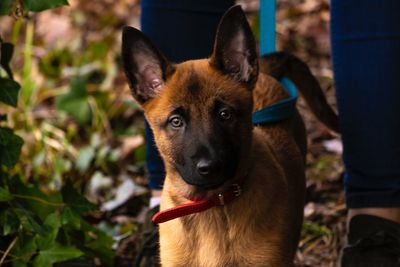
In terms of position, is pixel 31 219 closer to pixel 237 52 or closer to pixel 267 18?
pixel 237 52

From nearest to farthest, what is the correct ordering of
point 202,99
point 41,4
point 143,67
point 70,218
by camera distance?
point 202,99 < point 41,4 < point 143,67 < point 70,218

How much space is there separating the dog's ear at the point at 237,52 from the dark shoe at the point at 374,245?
0.93m

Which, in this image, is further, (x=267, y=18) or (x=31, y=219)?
(x=267, y=18)

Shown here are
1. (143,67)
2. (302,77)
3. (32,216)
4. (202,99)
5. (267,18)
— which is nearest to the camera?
(202,99)

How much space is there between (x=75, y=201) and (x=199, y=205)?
76 centimetres

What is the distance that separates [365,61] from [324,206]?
1.30 metres

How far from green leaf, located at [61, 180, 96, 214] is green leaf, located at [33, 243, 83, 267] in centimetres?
19

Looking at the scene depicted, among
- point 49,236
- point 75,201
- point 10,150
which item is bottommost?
point 49,236

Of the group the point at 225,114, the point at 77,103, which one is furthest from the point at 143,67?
the point at 77,103

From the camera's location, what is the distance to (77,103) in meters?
5.79

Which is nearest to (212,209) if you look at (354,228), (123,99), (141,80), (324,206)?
(141,80)

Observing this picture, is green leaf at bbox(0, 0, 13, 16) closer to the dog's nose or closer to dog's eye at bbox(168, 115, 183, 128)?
dog's eye at bbox(168, 115, 183, 128)

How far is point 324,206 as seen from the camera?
15.3ft

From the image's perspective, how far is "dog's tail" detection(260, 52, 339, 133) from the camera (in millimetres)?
3959
